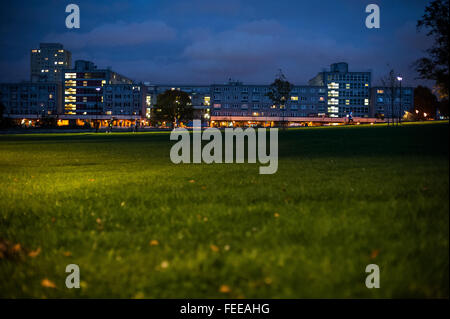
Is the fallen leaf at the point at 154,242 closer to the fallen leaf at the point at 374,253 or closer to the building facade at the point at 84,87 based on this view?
the fallen leaf at the point at 374,253

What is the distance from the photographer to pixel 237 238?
5.24 meters

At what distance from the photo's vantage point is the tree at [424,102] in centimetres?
13025

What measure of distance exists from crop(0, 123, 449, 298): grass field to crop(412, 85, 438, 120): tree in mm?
139844

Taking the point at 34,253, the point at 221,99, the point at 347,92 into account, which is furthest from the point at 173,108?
the point at 347,92

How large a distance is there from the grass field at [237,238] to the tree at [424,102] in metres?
140

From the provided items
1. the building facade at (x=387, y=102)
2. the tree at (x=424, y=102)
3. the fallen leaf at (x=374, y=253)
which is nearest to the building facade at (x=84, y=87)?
the building facade at (x=387, y=102)

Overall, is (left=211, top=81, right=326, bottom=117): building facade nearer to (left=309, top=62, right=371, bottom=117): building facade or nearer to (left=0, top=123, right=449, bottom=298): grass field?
(left=309, top=62, right=371, bottom=117): building facade

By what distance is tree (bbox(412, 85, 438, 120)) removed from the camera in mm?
130250

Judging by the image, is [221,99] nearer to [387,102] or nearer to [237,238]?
[387,102]

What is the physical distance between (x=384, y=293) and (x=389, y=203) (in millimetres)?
3089

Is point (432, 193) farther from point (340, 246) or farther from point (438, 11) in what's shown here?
point (438, 11)

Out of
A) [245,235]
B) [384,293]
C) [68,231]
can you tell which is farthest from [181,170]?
[384,293]

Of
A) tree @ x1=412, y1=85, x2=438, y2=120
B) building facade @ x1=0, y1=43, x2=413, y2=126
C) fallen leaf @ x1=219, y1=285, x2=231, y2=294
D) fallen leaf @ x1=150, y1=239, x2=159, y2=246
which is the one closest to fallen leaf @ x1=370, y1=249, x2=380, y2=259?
fallen leaf @ x1=219, y1=285, x2=231, y2=294
